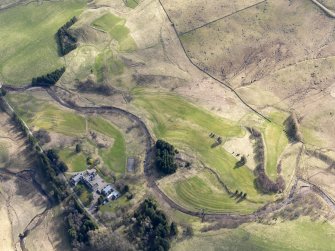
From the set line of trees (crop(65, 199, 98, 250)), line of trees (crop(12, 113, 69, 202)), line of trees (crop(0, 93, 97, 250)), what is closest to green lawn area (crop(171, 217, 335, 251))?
line of trees (crop(65, 199, 98, 250))

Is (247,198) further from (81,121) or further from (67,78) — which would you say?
(67,78)

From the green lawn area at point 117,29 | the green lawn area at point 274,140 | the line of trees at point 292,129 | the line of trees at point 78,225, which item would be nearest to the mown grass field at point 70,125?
the line of trees at point 78,225

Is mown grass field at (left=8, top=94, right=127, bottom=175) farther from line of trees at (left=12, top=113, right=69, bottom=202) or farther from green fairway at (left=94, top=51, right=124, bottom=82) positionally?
green fairway at (left=94, top=51, right=124, bottom=82)

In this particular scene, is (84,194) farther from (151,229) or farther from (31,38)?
(31,38)

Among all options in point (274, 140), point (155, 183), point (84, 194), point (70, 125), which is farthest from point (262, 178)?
point (70, 125)

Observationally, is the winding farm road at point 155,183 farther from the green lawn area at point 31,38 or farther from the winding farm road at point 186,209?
the green lawn area at point 31,38
